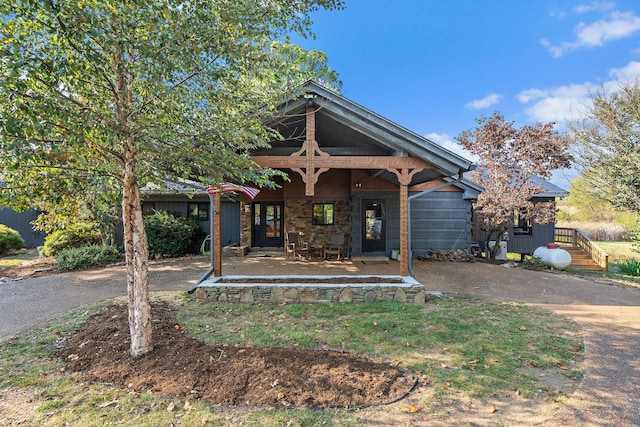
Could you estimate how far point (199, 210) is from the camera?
1483 centimetres

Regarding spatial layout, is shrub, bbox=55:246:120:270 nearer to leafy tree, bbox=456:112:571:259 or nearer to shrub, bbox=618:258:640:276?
leafy tree, bbox=456:112:571:259

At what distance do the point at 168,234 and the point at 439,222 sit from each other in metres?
10.8

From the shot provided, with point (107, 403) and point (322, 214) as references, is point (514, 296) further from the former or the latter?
point (107, 403)

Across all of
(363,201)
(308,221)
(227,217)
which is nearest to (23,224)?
(227,217)

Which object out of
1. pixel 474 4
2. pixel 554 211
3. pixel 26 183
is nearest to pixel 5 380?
pixel 26 183

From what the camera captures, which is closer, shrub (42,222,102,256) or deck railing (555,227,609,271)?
shrub (42,222,102,256)

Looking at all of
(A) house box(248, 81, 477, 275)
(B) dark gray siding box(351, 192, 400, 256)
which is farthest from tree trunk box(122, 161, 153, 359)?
(B) dark gray siding box(351, 192, 400, 256)

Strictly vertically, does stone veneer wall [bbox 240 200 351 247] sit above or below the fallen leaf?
above

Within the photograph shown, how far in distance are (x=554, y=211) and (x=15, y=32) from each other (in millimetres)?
15470

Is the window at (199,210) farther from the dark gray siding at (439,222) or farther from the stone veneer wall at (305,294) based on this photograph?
the dark gray siding at (439,222)

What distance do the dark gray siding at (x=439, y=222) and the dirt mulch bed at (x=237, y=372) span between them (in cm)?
965

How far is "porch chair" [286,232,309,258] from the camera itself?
11.7 m

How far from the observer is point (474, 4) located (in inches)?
Result: 563

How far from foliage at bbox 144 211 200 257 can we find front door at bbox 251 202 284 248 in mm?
2665
